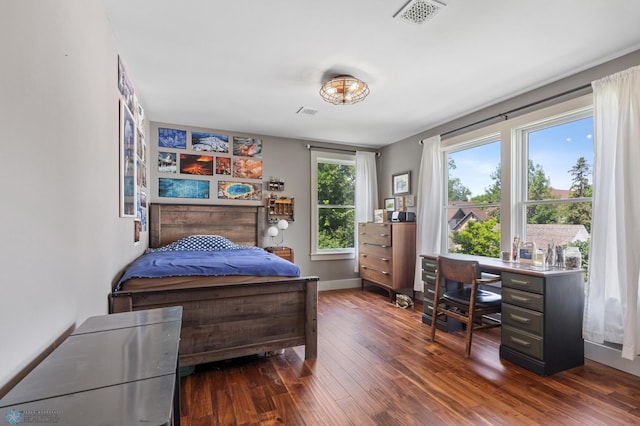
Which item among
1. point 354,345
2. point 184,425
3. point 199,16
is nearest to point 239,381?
point 184,425

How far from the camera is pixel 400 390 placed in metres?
2.09

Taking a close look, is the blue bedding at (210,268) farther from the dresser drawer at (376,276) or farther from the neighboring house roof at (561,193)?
the neighboring house roof at (561,193)

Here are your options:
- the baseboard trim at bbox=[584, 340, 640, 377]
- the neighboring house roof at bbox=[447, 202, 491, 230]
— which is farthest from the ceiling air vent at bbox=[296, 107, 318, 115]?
the baseboard trim at bbox=[584, 340, 640, 377]

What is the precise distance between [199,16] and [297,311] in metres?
2.22

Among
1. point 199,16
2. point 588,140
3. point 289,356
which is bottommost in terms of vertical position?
point 289,356

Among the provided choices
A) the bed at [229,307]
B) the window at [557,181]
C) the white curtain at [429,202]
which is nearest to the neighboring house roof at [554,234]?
the window at [557,181]

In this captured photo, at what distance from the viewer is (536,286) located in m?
2.36

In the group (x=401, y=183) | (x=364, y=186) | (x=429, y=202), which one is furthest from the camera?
(x=364, y=186)

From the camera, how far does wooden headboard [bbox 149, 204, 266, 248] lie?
13.2 feet

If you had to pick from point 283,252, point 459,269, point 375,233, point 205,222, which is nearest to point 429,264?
point 459,269

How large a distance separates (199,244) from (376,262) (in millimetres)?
2504

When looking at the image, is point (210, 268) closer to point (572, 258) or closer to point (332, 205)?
point (572, 258)

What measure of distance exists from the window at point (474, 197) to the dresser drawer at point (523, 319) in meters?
1.02

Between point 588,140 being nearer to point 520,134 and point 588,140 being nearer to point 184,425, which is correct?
point 520,134
